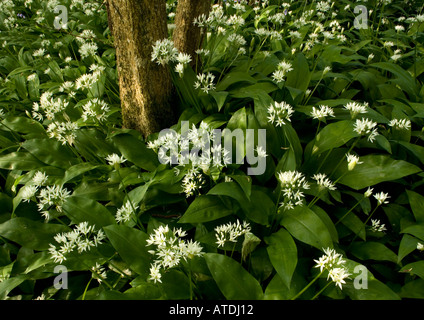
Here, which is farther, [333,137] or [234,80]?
[234,80]

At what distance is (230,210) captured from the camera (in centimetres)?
189

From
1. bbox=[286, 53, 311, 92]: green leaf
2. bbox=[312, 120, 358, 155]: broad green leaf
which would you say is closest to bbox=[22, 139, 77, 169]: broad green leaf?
bbox=[312, 120, 358, 155]: broad green leaf

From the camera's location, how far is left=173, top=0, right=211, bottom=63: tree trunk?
290 centimetres

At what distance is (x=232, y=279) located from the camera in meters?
1.58

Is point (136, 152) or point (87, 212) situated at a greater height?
point (136, 152)

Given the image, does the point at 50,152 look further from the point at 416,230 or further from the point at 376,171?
the point at 416,230

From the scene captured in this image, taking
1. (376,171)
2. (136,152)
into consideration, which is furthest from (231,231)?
(376,171)

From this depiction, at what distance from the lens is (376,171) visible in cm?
211

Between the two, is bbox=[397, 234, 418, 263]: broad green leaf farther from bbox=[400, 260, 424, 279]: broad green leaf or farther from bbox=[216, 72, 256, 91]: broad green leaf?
bbox=[216, 72, 256, 91]: broad green leaf

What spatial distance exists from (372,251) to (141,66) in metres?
2.14

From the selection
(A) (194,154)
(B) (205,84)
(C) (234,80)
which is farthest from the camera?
(C) (234,80)

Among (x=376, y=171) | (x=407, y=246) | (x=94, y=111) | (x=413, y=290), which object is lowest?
(x=413, y=290)

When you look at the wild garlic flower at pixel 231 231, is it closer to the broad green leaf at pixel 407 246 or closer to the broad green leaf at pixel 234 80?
the broad green leaf at pixel 407 246

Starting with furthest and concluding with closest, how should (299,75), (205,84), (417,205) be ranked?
(299,75) < (205,84) < (417,205)
